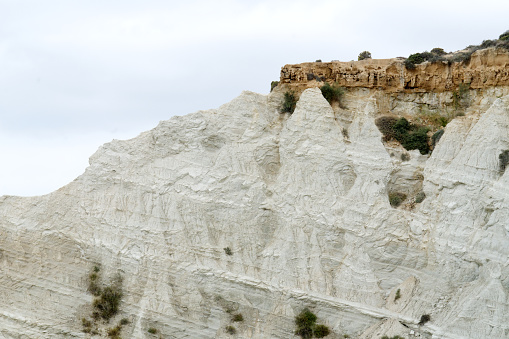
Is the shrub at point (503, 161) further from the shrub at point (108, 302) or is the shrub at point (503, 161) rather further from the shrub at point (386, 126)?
the shrub at point (108, 302)

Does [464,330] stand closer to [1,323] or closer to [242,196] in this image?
[242,196]

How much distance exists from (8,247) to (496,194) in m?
21.5

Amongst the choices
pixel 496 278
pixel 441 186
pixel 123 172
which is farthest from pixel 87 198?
pixel 496 278

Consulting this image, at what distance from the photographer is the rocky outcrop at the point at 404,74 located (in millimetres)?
33562

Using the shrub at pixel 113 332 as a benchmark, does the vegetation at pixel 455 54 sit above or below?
above

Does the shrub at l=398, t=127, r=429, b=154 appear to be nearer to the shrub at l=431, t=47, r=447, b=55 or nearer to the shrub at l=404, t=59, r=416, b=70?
the shrub at l=404, t=59, r=416, b=70

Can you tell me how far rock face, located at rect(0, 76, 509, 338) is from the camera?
30.0m

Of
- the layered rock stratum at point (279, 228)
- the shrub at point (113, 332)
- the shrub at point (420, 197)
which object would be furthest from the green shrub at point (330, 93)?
the shrub at point (113, 332)

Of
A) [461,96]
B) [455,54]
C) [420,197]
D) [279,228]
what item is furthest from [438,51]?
[279,228]

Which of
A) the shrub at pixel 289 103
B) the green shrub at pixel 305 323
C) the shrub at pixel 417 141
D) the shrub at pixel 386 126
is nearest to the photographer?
the green shrub at pixel 305 323

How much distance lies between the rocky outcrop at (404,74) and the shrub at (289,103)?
51 cm

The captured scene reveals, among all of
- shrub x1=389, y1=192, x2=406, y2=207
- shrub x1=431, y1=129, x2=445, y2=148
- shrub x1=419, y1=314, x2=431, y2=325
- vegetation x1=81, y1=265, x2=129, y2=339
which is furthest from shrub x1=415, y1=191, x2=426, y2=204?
vegetation x1=81, y1=265, x2=129, y2=339

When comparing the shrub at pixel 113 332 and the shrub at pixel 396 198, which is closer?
the shrub at pixel 396 198

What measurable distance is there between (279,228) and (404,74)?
9460 millimetres
